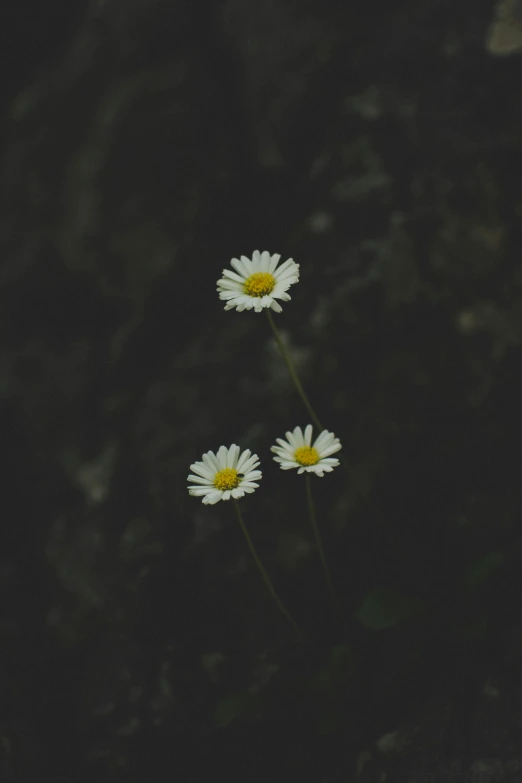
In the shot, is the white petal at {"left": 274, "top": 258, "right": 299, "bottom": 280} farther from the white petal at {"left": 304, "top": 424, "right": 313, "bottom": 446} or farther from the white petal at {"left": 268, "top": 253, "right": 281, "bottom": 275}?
the white petal at {"left": 304, "top": 424, "right": 313, "bottom": 446}

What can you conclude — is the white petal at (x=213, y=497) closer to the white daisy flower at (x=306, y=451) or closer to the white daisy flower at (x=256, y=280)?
the white daisy flower at (x=306, y=451)

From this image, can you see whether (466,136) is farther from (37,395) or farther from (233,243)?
(37,395)

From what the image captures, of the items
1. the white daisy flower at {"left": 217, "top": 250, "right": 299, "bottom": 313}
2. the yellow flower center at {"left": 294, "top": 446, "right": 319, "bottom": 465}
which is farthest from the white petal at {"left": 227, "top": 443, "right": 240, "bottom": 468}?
the white daisy flower at {"left": 217, "top": 250, "right": 299, "bottom": 313}

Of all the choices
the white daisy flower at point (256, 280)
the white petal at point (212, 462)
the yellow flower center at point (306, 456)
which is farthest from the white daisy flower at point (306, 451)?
the white daisy flower at point (256, 280)

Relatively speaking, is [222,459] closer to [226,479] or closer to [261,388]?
[226,479]

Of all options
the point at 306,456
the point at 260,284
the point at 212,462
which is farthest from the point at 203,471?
the point at 260,284

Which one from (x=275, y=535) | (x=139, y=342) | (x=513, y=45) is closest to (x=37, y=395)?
(x=139, y=342)
